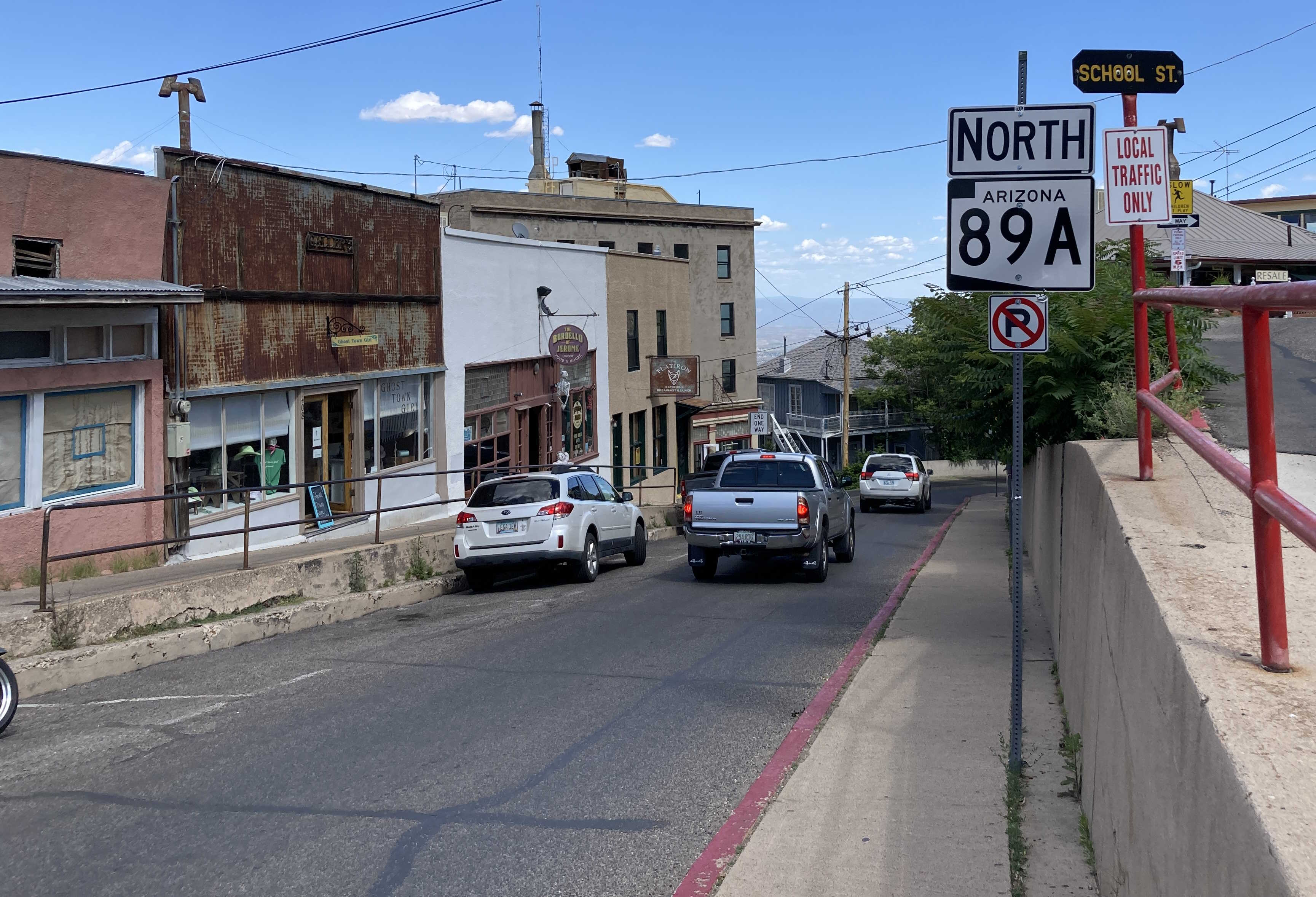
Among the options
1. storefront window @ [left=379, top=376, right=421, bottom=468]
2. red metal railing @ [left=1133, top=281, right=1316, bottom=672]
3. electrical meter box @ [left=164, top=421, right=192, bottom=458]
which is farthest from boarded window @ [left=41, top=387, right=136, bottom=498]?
red metal railing @ [left=1133, top=281, right=1316, bottom=672]

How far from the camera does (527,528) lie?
1652 cm

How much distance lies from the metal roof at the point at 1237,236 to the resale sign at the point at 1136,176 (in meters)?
28.8

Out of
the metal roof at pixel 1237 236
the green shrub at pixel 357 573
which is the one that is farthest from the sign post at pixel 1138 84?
the metal roof at pixel 1237 236

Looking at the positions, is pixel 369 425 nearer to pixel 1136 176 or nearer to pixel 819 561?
pixel 819 561

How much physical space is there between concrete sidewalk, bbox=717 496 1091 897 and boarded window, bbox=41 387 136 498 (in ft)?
32.4

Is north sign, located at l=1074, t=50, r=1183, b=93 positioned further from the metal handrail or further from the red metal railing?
the metal handrail

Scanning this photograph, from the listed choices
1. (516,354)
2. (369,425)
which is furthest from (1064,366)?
(516,354)

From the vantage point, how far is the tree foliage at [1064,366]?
1006 centimetres

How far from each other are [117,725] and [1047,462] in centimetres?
909

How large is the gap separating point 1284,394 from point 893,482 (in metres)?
25.8

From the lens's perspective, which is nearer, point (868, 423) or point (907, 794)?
point (907, 794)

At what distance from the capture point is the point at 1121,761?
449 centimetres

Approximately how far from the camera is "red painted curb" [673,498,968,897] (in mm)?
5727

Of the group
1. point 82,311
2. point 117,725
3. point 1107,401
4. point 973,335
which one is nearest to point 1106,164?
point 1107,401
